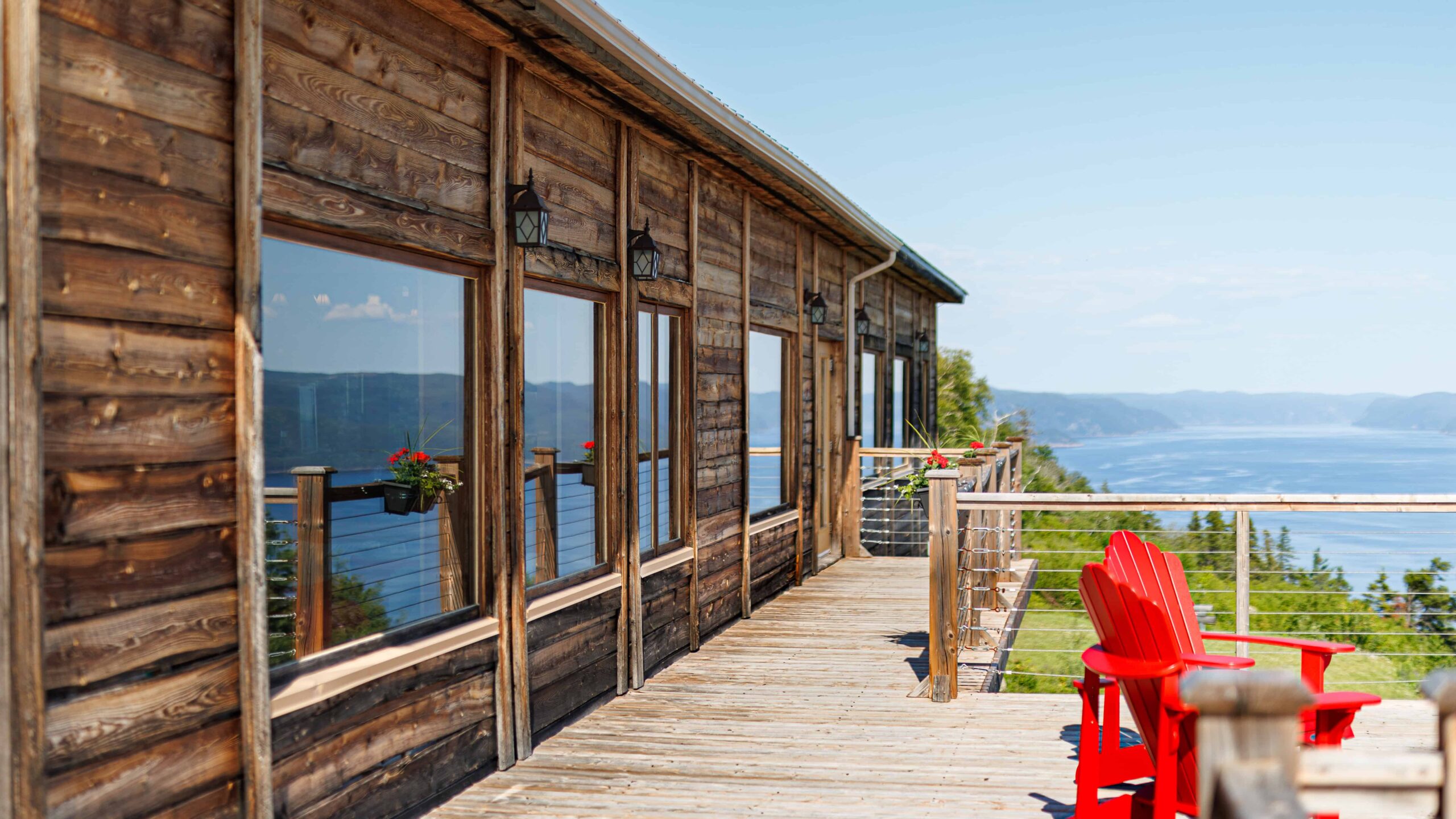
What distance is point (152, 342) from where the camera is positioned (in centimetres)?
273

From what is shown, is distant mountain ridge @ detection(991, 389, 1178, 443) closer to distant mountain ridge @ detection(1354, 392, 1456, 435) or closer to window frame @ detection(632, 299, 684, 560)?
distant mountain ridge @ detection(1354, 392, 1456, 435)

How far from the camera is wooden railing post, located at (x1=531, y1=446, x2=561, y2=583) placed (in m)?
4.91

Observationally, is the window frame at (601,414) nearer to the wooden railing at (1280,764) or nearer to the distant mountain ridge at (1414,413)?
the wooden railing at (1280,764)

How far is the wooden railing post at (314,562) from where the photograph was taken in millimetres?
3455

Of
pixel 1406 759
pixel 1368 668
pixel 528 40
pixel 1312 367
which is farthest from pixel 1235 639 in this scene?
pixel 1312 367

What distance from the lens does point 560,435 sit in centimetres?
517

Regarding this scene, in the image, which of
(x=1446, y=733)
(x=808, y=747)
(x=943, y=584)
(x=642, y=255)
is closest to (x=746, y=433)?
(x=642, y=255)

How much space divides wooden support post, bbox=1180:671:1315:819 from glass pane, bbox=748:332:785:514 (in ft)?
21.1

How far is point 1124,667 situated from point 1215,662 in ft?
1.41

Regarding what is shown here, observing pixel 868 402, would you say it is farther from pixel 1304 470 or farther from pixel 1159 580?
pixel 1304 470

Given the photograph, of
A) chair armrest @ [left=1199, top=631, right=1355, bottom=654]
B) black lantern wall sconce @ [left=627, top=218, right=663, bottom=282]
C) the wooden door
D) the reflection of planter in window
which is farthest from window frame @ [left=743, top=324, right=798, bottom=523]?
chair armrest @ [left=1199, top=631, right=1355, bottom=654]

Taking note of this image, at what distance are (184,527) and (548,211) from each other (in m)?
2.39

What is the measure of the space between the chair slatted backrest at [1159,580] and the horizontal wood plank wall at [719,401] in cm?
352

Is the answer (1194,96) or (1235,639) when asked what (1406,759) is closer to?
(1235,639)
